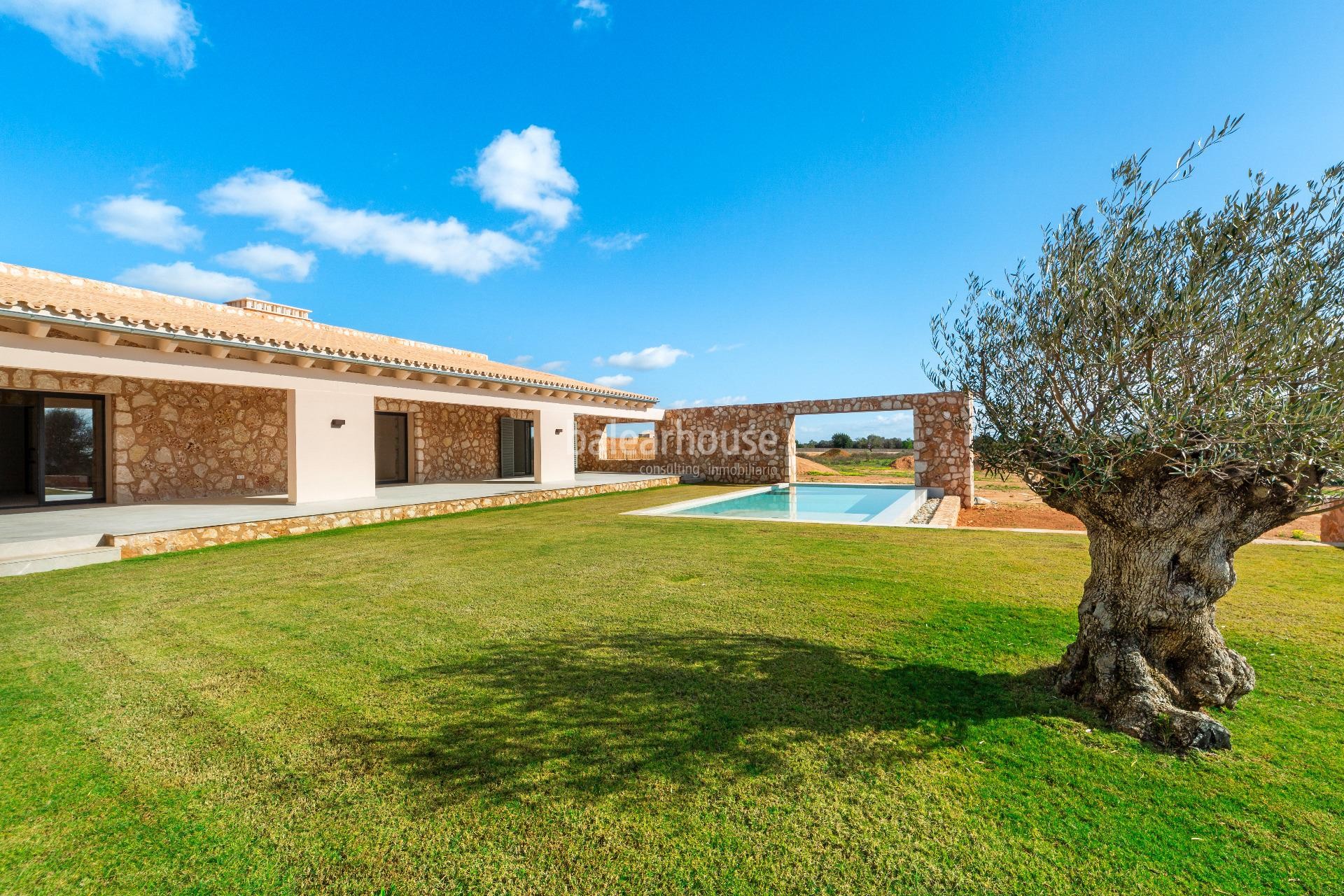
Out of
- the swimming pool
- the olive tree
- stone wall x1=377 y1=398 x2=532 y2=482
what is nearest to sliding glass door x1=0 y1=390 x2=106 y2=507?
stone wall x1=377 y1=398 x2=532 y2=482

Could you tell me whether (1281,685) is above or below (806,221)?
below

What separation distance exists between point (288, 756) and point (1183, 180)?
229 inches

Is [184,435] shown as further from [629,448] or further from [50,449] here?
[629,448]

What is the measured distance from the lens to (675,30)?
14078 mm

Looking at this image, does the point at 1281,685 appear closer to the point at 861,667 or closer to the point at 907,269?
the point at 861,667

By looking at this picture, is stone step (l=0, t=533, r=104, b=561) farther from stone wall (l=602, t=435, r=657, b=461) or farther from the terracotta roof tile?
stone wall (l=602, t=435, r=657, b=461)

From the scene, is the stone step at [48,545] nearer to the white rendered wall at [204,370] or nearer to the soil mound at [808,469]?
the white rendered wall at [204,370]

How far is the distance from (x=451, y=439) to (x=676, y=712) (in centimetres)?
1727

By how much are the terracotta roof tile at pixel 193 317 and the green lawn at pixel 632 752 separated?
18.7 ft

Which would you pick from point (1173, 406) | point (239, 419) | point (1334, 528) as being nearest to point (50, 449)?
A: point (239, 419)

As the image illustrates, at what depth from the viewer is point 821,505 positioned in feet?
52.3

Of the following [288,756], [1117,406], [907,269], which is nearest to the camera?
[288,756]

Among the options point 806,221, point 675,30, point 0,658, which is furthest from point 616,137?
point 0,658

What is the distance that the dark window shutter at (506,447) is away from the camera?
2047 centimetres
